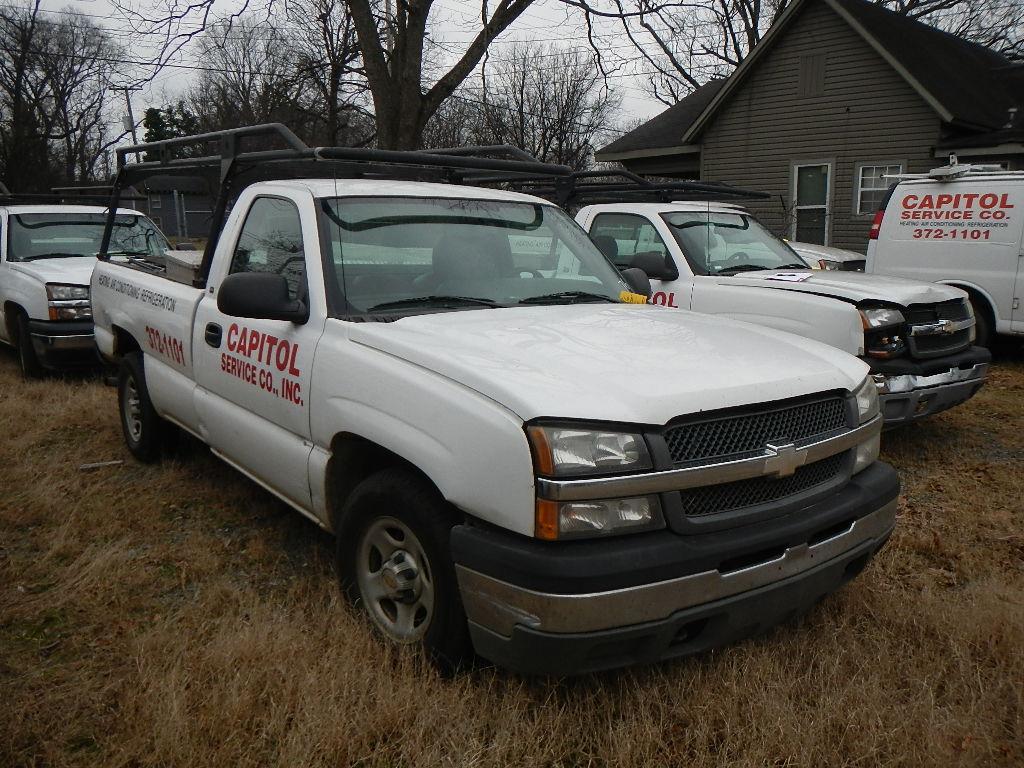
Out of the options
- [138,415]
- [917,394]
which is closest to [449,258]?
[138,415]

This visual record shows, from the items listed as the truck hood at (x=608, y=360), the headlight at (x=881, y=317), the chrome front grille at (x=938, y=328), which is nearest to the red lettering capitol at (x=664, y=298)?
the headlight at (x=881, y=317)

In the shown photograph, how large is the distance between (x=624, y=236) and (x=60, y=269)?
561 cm

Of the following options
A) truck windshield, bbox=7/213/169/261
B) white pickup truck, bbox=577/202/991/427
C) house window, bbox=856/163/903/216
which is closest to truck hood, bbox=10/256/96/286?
truck windshield, bbox=7/213/169/261

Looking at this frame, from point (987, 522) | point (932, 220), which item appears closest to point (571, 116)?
point (932, 220)

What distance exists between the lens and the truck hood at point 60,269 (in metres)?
8.00

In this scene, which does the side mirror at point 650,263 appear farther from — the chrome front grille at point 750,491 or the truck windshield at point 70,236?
the truck windshield at point 70,236

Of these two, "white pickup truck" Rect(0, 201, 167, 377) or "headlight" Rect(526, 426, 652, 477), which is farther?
"white pickup truck" Rect(0, 201, 167, 377)

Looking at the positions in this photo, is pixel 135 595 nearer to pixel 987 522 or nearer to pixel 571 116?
pixel 987 522

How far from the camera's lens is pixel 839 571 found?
2.88m

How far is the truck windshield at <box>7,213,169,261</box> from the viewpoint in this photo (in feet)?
29.3

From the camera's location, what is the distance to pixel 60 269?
8344 mm

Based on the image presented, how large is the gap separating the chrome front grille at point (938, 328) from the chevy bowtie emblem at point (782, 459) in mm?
3207

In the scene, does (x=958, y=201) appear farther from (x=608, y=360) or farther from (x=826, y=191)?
(x=826, y=191)

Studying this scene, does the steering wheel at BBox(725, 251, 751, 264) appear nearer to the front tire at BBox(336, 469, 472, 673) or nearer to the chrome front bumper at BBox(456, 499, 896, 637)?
the chrome front bumper at BBox(456, 499, 896, 637)
